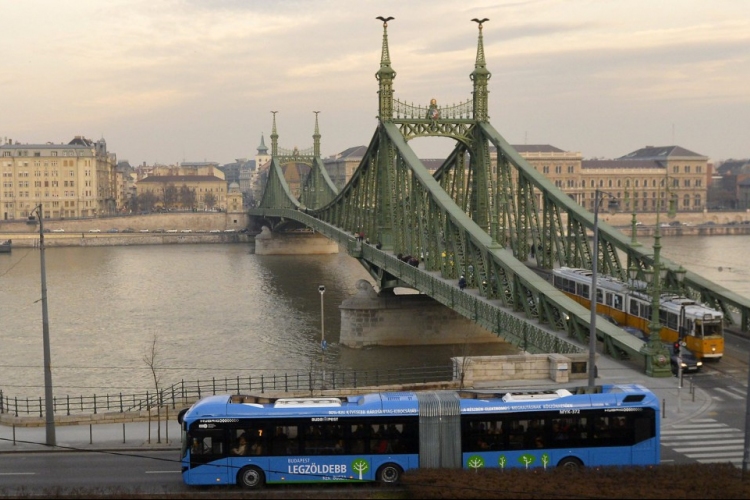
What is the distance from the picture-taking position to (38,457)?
24406 millimetres

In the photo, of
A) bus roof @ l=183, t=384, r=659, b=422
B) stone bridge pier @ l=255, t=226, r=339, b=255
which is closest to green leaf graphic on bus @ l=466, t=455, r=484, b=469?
bus roof @ l=183, t=384, r=659, b=422

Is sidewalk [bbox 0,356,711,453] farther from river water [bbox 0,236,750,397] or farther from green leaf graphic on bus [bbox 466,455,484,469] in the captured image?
river water [bbox 0,236,750,397]

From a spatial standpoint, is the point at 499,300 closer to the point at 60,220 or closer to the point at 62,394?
the point at 62,394

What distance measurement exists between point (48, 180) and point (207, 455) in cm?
16729

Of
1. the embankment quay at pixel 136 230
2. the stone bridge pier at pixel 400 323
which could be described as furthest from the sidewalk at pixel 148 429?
the embankment quay at pixel 136 230

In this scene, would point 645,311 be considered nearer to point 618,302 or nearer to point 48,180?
point 618,302

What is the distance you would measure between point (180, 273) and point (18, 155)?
92771mm

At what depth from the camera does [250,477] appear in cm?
2120

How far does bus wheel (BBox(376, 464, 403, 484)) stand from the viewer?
840 inches

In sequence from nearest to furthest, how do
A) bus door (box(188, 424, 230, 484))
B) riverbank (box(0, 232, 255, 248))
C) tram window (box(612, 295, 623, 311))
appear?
1. bus door (box(188, 424, 230, 484))
2. tram window (box(612, 295, 623, 311))
3. riverbank (box(0, 232, 255, 248))

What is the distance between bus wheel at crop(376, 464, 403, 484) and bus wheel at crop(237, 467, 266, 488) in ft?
8.58

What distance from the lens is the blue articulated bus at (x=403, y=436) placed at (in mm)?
21109

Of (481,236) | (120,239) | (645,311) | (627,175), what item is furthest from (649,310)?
(627,175)

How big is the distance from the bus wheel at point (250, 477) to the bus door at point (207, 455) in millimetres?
386
